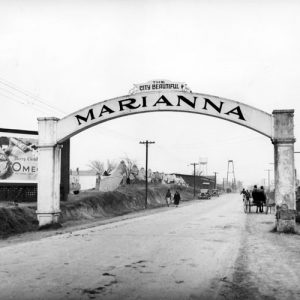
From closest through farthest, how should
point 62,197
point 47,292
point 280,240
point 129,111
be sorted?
point 47,292 → point 280,240 → point 129,111 → point 62,197

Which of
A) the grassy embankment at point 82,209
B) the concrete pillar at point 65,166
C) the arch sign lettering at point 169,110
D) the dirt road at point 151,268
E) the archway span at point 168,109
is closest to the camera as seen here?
the dirt road at point 151,268

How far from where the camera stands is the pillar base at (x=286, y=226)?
48.2ft

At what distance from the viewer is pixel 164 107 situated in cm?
1620

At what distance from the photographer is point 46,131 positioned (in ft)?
55.6

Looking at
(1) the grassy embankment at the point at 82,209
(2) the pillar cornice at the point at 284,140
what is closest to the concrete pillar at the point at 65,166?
(1) the grassy embankment at the point at 82,209

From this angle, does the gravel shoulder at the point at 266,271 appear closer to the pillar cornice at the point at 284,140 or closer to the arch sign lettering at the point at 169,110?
the arch sign lettering at the point at 169,110

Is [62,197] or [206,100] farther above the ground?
[206,100]

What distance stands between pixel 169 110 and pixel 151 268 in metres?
8.98

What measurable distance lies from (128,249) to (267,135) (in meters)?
7.18

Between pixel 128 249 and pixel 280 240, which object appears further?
pixel 280 240

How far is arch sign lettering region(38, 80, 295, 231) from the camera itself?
48.7 ft

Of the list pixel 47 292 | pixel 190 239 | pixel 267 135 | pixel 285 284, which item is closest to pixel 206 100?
pixel 267 135

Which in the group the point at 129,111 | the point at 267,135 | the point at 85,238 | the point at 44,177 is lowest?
the point at 85,238

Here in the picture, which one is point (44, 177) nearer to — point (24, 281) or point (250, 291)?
point (24, 281)
